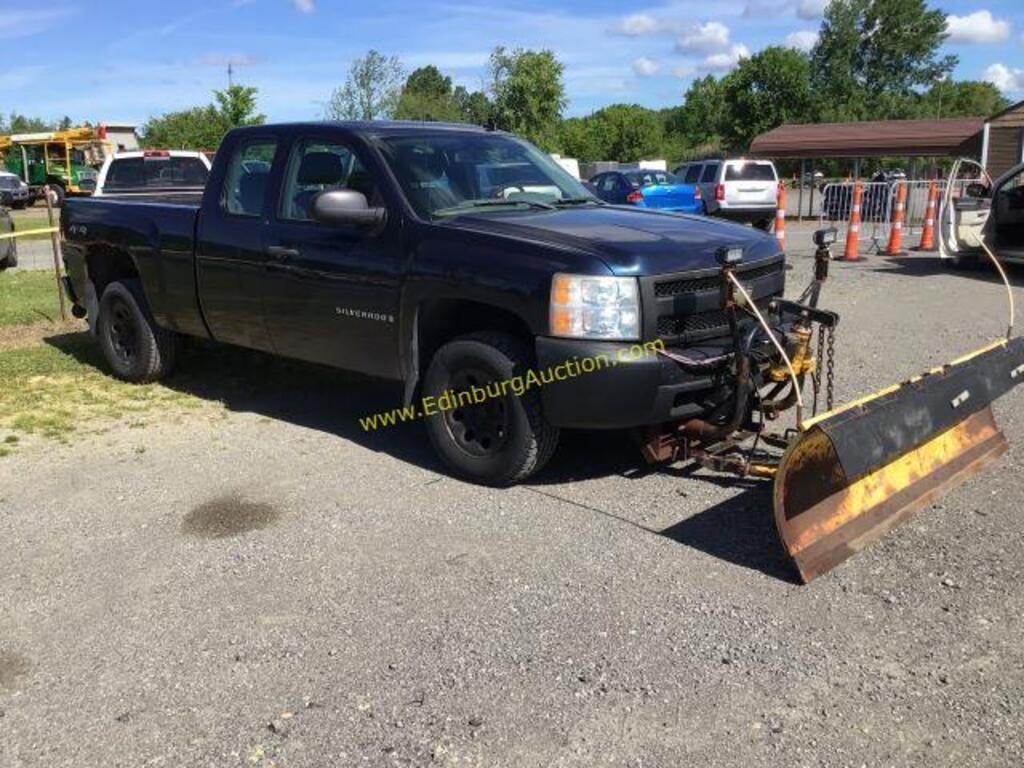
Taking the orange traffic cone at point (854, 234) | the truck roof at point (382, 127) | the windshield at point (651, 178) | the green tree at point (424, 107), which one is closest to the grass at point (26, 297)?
the truck roof at point (382, 127)

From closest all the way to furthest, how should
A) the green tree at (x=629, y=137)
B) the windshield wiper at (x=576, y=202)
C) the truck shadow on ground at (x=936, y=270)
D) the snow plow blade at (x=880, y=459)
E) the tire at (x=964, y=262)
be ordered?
the snow plow blade at (x=880, y=459), the windshield wiper at (x=576, y=202), the truck shadow on ground at (x=936, y=270), the tire at (x=964, y=262), the green tree at (x=629, y=137)

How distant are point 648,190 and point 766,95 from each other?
187 feet

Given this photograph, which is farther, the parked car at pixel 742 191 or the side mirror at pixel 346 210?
the parked car at pixel 742 191

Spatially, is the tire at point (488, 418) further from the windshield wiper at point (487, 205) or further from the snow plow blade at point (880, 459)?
the snow plow blade at point (880, 459)

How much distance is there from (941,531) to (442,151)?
3.43 metres

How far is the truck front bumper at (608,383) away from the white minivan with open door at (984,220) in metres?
9.45

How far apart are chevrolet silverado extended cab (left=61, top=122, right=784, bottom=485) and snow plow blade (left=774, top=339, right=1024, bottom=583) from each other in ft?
2.76

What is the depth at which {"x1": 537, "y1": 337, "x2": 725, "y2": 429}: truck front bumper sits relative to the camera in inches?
177

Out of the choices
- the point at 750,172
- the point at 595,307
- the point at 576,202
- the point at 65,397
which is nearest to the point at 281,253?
the point at 576,202

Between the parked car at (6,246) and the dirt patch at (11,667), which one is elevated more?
the parked car at (6,246)

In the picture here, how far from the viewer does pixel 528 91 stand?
5078 cm

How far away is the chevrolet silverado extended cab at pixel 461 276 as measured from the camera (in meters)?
4.56

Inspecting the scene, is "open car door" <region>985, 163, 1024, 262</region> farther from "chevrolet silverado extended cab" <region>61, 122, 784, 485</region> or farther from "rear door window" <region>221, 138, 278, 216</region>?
"rear door window" <region>221, 138, 278, 216</region>

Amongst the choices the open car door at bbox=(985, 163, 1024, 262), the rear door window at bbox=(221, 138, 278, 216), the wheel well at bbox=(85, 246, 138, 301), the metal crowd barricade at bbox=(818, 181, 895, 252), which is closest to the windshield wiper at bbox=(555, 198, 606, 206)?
the rear door window at bbox=(221, 138, 278, 216)
